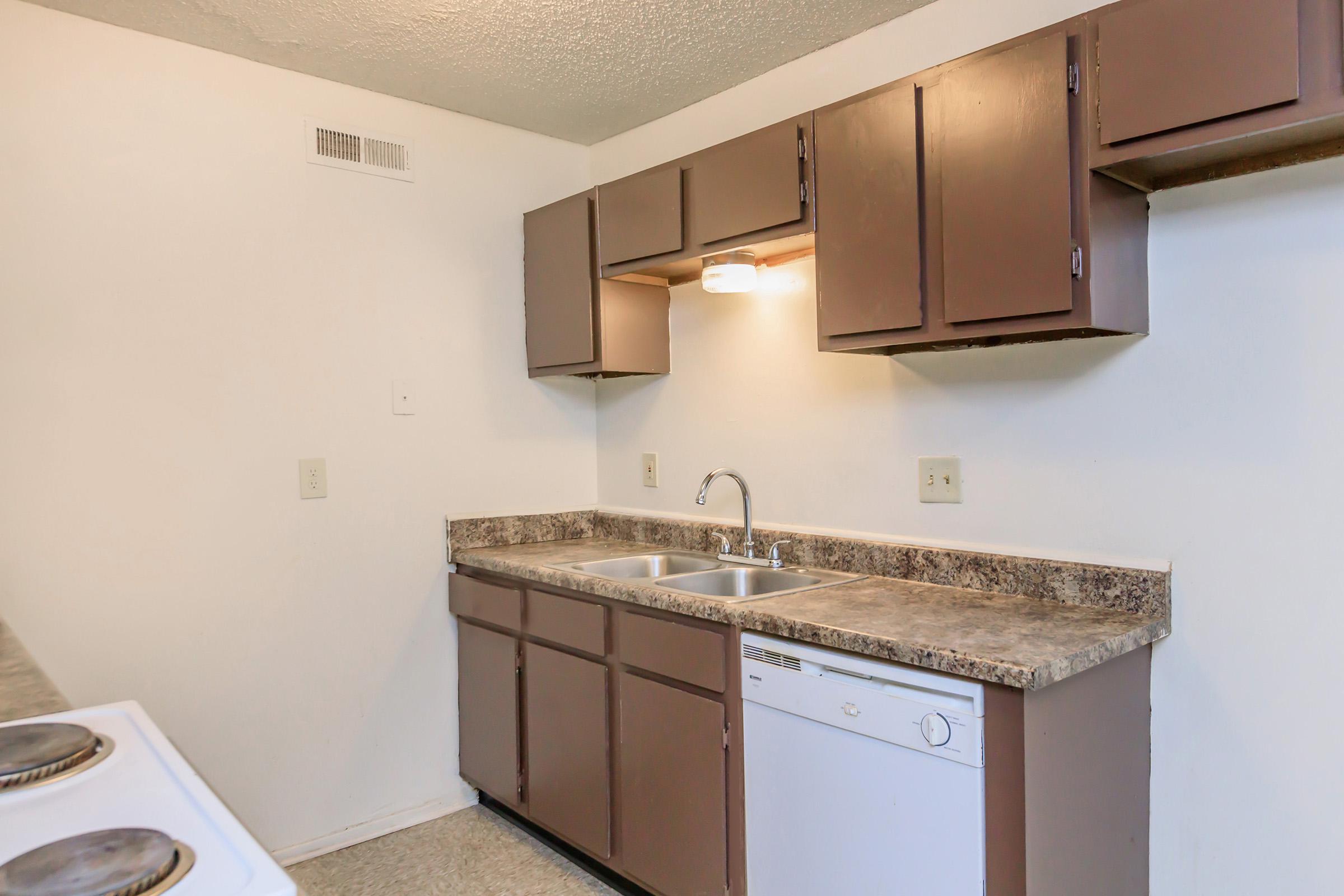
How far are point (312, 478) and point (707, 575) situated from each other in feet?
4.13

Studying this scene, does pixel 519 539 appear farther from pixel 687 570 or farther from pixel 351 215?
pixel 351 215

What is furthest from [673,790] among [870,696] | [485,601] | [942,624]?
[485,601]

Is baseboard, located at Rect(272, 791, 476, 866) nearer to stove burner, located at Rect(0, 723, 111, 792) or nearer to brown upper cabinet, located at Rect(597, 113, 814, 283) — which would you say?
stove burner, located at Rect(0, 723, 111, 792)

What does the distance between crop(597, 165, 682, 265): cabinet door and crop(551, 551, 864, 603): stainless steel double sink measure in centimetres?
95

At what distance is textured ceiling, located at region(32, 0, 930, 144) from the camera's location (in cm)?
221

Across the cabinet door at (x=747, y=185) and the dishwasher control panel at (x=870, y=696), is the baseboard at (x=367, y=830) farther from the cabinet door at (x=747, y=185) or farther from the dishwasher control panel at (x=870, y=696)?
the cabinet door at (x=747, y=185)

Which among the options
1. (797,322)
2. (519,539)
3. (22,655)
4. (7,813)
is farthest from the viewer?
(519,539)

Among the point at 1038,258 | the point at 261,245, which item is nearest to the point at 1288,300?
the point at 1038,258

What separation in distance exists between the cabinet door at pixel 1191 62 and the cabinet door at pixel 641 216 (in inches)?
46.7

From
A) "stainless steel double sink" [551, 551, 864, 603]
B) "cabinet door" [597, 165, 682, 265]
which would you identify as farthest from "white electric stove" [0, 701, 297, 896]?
"cabinet door" [597, 165, 682, 265]

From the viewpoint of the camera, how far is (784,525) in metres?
2.60

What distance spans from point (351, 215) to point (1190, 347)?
237cm

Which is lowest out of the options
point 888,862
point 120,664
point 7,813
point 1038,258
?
point 888,862

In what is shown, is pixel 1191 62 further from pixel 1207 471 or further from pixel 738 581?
pixel 738 581
